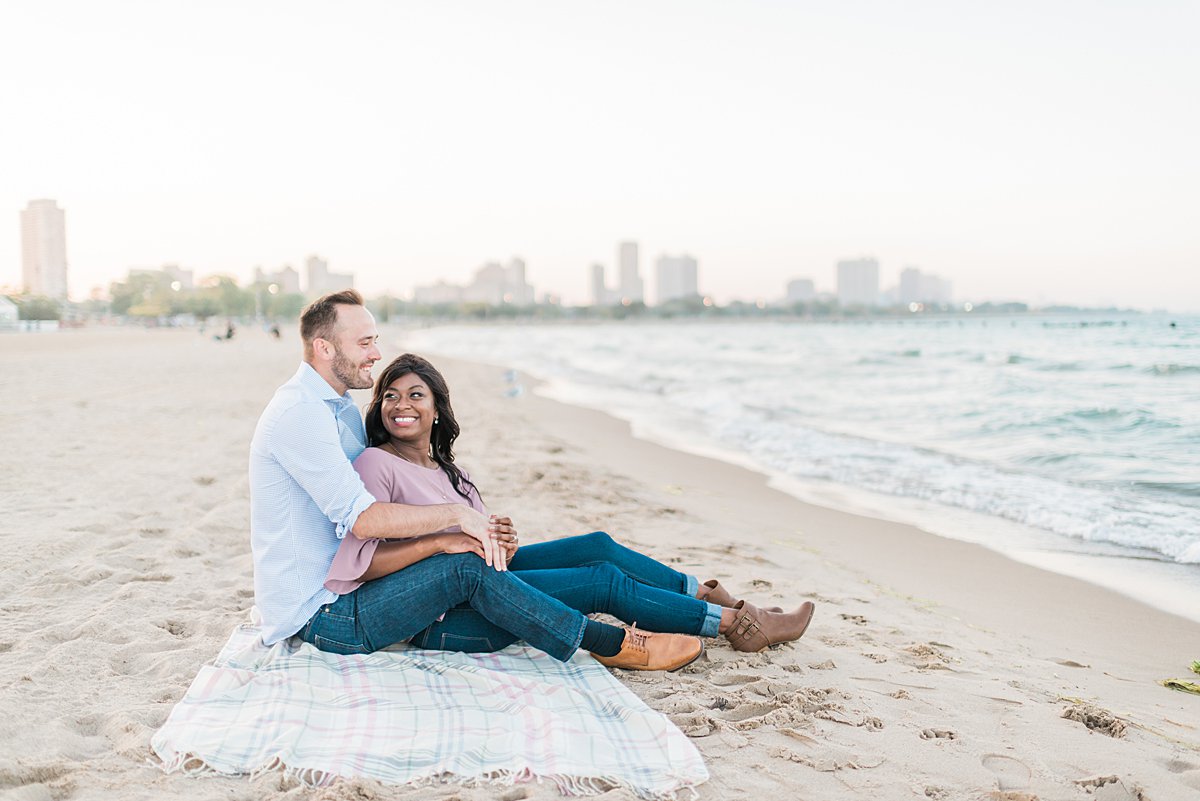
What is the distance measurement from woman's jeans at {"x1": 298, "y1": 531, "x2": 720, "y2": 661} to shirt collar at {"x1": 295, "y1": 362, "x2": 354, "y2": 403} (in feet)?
2.27

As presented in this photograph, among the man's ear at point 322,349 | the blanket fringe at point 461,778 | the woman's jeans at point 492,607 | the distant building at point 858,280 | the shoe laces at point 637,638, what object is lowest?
the blanket fringe at point 461,778

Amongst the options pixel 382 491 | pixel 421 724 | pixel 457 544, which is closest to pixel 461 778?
pixel 421 724

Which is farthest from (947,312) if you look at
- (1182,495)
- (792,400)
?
(1182,495)

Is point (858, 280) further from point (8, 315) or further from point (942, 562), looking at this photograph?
point (942, 562)

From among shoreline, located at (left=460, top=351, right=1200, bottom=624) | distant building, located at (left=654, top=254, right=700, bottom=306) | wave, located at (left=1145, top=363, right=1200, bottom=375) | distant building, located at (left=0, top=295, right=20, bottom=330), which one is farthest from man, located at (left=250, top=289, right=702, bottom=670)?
distant building, located at (left=654, top=254, right=700, bottom=306)

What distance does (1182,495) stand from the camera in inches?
303

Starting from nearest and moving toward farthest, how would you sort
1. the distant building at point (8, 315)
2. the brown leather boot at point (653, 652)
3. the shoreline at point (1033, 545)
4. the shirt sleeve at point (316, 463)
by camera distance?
the shirt sleeve at point (316, 463) < the brown leather boot at point (653, 652) < the shoreline at point (1033, 545) < the distant building at point (8, 315)

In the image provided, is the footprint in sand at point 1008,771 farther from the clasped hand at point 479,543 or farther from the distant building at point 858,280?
the distant building at point 858,280

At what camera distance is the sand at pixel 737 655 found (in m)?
2.57

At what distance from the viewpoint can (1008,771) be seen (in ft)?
8.64

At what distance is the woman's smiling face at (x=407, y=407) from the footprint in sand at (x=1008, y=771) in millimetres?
2283

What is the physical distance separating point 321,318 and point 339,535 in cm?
80

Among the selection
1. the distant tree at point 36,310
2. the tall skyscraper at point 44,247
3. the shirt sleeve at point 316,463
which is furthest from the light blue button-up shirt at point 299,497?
the tall skyscraper at point 44,247

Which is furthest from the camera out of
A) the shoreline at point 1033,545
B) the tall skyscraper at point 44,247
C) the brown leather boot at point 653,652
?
the tall skyscraper at point 44,247
